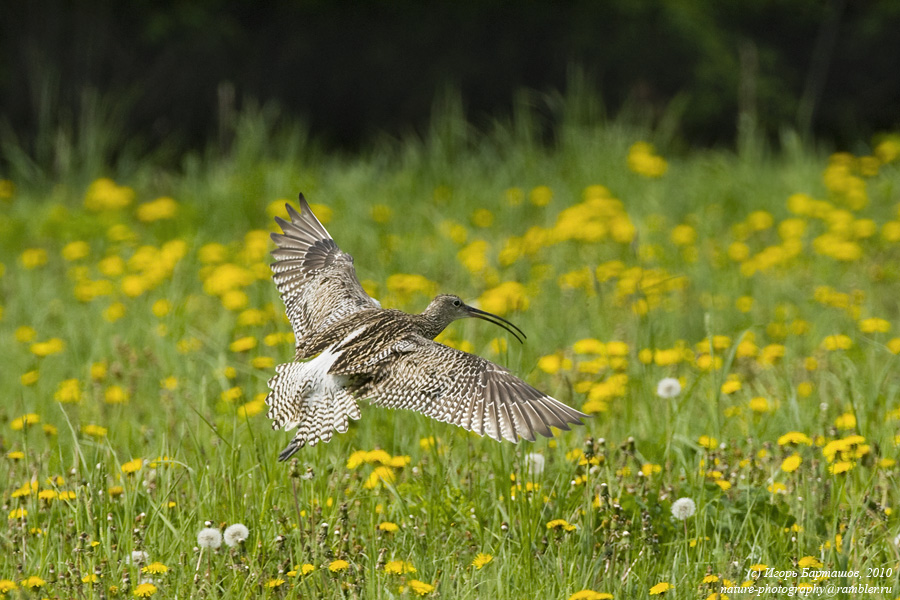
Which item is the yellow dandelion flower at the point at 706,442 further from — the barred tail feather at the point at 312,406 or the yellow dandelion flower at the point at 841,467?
the barred tail feather at the point at 312,406

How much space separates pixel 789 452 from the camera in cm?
352

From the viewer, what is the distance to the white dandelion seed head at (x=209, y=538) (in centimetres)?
284

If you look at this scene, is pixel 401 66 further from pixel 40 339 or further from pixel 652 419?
pixel 652 419

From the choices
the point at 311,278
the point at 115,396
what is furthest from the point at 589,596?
the point at 115,396

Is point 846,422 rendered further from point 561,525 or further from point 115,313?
point 115,313

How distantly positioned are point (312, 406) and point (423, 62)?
23.0 feet

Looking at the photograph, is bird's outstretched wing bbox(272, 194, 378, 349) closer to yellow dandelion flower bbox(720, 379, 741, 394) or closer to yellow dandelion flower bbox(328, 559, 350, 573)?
yellow dandelion flower bbox(328, 559, 350, 573)

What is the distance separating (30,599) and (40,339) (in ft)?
9.24

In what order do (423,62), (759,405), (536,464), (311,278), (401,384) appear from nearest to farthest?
(401,384) → (536,464) → (759,405) → (311,278) → (423,62)

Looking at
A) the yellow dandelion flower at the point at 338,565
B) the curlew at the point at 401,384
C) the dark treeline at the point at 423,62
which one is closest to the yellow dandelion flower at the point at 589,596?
the curlew at the point at 401,384

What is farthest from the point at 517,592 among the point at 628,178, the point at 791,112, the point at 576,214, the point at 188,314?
the point at 791,112

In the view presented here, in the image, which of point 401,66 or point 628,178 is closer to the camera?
point 628,178

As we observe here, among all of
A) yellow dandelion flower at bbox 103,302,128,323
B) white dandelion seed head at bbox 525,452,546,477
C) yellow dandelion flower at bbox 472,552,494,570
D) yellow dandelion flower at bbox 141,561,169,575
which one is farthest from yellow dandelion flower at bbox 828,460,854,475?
yellow dandelion flower at bbox 103,302,128,323

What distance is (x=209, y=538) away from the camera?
2848 mm
